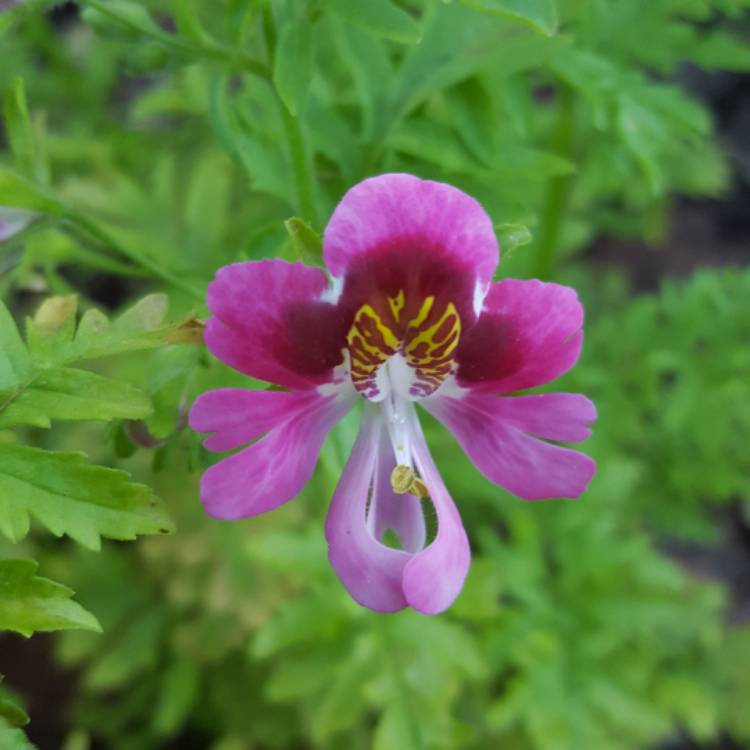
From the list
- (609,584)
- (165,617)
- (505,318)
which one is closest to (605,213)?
(609,584)

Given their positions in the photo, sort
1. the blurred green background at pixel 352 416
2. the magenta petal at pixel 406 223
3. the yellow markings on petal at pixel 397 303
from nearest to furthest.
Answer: the magenta petal at pixel 406 223, the yellow markings on petal at pixel 397 303, the blurred green background at pixel 352 416

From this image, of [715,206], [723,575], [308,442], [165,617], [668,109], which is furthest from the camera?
[715,206]

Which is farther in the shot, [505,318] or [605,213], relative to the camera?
[605,213]

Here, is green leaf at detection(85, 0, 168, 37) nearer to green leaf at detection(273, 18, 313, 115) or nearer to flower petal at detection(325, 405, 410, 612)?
green leaf at detection(273, 18, 313, 115)

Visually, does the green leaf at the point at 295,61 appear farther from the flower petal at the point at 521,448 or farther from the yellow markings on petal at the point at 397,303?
the flower petal at the point at 521,448

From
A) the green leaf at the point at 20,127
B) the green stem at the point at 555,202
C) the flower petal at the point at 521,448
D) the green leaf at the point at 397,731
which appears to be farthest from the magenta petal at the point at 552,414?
the green stem at the point at 555,202

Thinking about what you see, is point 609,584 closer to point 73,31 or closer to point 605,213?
point 605,213
